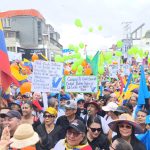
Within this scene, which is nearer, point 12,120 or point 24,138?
point 24,138

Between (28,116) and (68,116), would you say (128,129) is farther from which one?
(28,116)

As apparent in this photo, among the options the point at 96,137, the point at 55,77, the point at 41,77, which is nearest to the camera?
the point at 96,137

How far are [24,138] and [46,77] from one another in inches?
158

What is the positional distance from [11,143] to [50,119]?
1838 mm

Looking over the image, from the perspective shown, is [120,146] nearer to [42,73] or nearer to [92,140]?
[92,140]

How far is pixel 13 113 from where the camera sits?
4742 millimetres

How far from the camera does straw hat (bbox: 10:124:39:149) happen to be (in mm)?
3371

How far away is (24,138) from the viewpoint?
3.45 meters

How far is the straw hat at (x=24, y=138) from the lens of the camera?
11.1 feet

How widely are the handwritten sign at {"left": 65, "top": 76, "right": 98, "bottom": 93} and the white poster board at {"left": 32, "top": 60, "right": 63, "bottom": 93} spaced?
498mm

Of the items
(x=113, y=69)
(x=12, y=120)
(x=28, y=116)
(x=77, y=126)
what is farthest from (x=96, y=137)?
(x=113, y=69)

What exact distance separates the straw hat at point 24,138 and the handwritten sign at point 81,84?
454cm

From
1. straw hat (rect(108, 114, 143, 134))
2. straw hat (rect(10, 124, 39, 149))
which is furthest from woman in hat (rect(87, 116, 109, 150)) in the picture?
straw hat (rect(10, 124, 39, 149))

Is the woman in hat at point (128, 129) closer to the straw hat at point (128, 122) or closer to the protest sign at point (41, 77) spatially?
the straw hat at point (128, 122)
